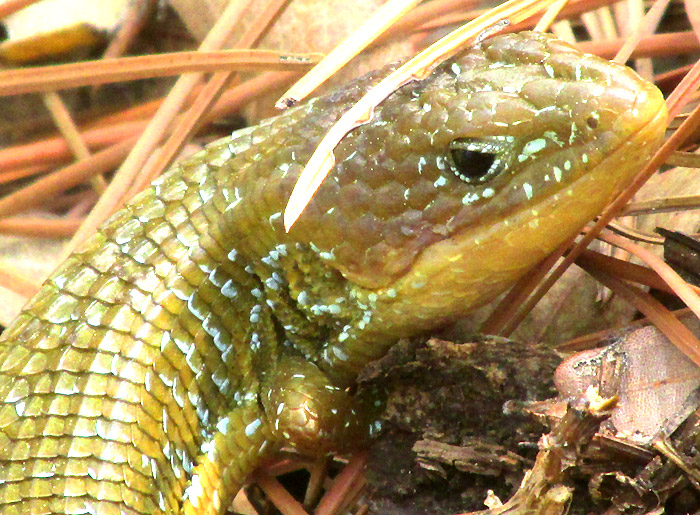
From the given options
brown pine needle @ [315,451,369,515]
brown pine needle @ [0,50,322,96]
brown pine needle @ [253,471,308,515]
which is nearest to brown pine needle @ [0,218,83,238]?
brown pine needle @ [0,50,322,96]

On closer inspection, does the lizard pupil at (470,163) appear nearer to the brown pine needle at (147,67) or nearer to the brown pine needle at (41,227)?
the brown pine needle at (147,67)

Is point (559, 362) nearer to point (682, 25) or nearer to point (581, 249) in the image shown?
point (581, 249)

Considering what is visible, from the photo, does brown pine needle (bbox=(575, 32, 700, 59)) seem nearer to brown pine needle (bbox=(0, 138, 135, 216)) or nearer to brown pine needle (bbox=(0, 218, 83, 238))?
brown pine needle (bbox=(0, 138, 135, 216))

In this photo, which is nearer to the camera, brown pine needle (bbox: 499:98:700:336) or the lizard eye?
the lizard eye

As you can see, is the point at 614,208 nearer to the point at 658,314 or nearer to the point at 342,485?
the point at 658,314

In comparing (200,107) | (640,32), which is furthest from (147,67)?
(640,32)

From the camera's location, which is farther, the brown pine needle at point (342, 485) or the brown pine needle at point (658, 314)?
the brown pine needle at point (342, 485)

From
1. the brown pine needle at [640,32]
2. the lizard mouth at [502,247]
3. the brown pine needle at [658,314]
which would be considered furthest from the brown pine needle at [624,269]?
the brown pine needle at [640,32]
